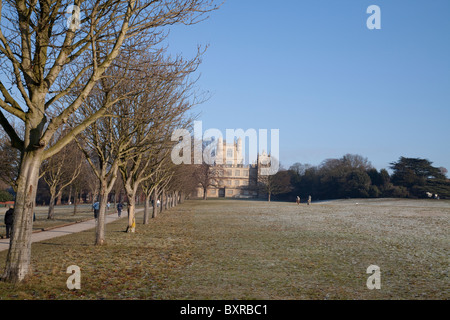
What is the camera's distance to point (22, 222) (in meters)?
8.59

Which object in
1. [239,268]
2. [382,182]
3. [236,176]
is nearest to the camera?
[239,268]

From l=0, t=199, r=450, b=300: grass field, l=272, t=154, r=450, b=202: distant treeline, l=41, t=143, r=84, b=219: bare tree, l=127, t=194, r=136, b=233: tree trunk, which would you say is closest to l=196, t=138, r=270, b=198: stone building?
l=272, t=154, r=450, b=202: distant treeline

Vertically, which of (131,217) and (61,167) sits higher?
(61,167)

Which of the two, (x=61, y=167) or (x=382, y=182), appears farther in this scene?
(x=382, y=182)

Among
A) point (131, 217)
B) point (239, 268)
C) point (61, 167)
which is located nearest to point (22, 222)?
point (239, 268)

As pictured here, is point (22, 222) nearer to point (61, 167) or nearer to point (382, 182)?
point (61, 167)

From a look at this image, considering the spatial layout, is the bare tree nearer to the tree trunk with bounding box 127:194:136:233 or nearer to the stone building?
the tree trunk with bounding box 127:194:136:233

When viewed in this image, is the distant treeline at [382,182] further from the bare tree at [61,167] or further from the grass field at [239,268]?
the grass field at [239,268]

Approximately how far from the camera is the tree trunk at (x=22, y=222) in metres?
8.58

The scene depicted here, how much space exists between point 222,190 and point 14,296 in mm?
128537

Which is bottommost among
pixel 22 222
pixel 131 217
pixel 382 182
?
pixel 131 217

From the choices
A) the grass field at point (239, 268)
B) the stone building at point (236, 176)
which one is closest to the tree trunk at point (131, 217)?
the grass field at point (239, 268)

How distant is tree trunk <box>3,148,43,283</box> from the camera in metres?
8.58

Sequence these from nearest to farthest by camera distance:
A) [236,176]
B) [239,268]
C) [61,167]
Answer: [239,268], [61,167], [236,176]
